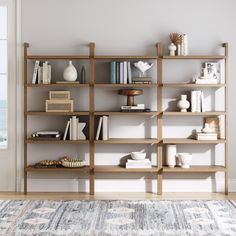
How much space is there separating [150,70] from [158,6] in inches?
29.0

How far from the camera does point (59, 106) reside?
5.22 m

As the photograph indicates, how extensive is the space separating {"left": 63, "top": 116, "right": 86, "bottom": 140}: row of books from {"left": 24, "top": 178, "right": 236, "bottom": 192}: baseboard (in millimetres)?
547

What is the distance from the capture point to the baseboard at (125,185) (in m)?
5.40

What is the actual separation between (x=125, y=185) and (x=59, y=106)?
1.19 meters

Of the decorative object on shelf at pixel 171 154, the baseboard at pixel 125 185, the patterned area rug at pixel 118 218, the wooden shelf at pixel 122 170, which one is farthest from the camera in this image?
the baseboard at pixel 125 185

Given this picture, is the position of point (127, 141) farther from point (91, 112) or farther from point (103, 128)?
point (91, 112)

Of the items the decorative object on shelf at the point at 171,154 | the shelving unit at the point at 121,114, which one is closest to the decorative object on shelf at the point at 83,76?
the shelving unit at the point at 121,114

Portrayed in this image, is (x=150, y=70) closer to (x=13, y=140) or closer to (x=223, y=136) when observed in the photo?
(x=223, y=136)

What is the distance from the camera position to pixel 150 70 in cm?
539

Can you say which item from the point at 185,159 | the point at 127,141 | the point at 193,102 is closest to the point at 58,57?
the point at 127,141

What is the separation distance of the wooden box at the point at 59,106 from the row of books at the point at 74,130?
0.40 ft

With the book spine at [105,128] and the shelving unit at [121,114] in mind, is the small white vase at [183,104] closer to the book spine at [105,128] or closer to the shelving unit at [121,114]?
the shelving unit at [121,114]

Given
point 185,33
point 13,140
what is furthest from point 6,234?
point 185,33

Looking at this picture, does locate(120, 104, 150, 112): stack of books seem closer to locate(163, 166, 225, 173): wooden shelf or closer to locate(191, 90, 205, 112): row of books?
locate(191, 90, 205, 112): row of books
